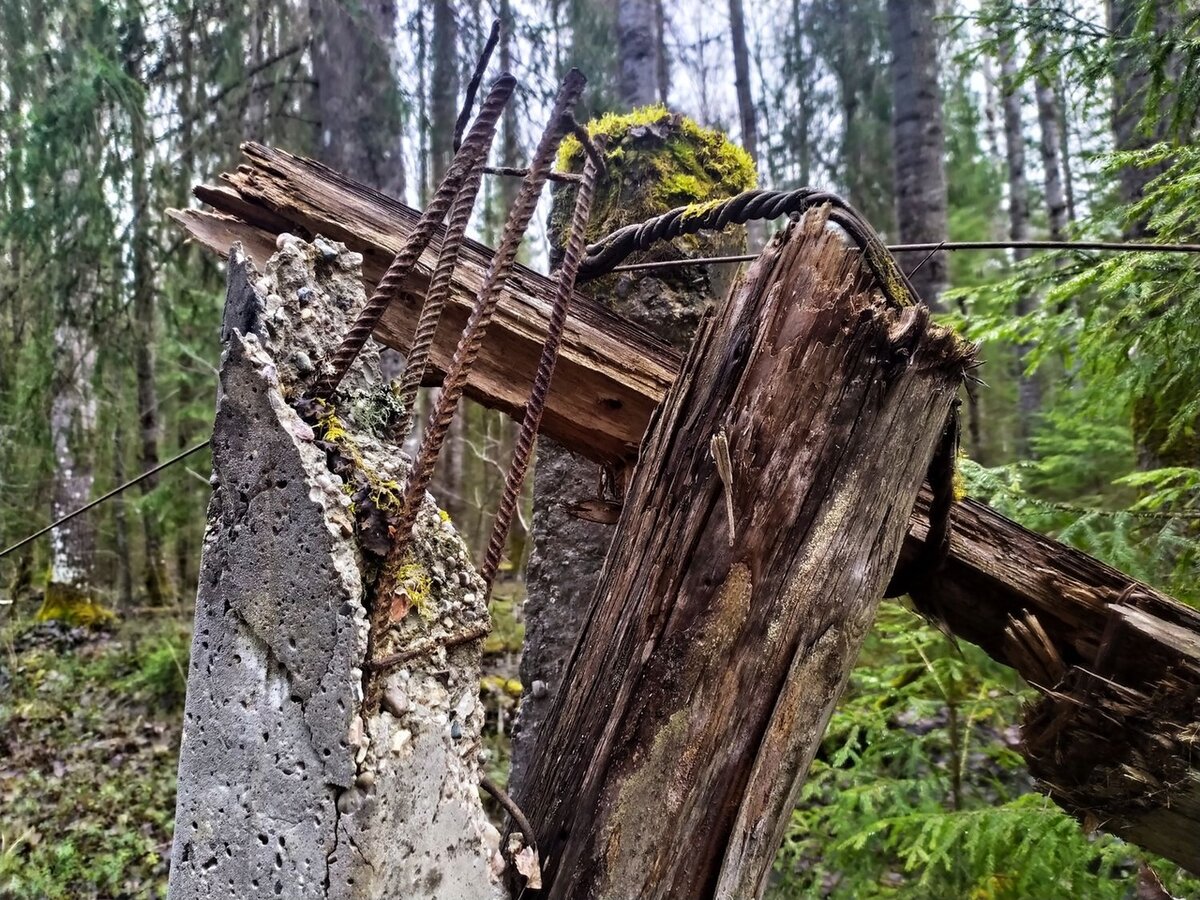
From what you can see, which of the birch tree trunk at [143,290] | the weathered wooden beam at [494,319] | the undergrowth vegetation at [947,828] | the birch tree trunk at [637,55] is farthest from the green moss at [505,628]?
the weathered wooden beam at [494,319]

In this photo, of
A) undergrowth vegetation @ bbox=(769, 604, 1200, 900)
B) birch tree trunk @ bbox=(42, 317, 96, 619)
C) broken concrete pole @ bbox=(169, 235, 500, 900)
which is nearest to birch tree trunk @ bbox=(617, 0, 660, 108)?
undergrowth vegetation @ bbox=(769, 604, 1200, 900)

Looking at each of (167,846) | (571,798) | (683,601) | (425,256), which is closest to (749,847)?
(571,798)

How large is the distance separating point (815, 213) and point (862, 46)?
13.4 meters

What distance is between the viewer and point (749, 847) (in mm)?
1155

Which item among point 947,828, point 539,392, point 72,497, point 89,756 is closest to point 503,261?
point 539,392

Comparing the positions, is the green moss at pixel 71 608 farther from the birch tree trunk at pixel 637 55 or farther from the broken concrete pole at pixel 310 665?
the broken concrete pole at pixel 310 665

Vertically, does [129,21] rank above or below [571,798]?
above

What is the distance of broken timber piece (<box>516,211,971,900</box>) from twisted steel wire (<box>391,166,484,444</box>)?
0.47 metres

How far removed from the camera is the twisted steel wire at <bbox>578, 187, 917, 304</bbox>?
1.30m

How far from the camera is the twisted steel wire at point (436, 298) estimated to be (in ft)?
3.92

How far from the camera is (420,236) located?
121 cm

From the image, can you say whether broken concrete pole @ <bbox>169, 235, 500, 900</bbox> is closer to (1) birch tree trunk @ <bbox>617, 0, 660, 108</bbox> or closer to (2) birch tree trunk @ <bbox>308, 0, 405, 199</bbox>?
(2) birch tree trunk @ <bbox>308, 0, 405, 199</bbox>

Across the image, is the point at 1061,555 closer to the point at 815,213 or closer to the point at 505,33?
the point at 815,213

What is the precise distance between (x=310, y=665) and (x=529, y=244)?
1248cm
